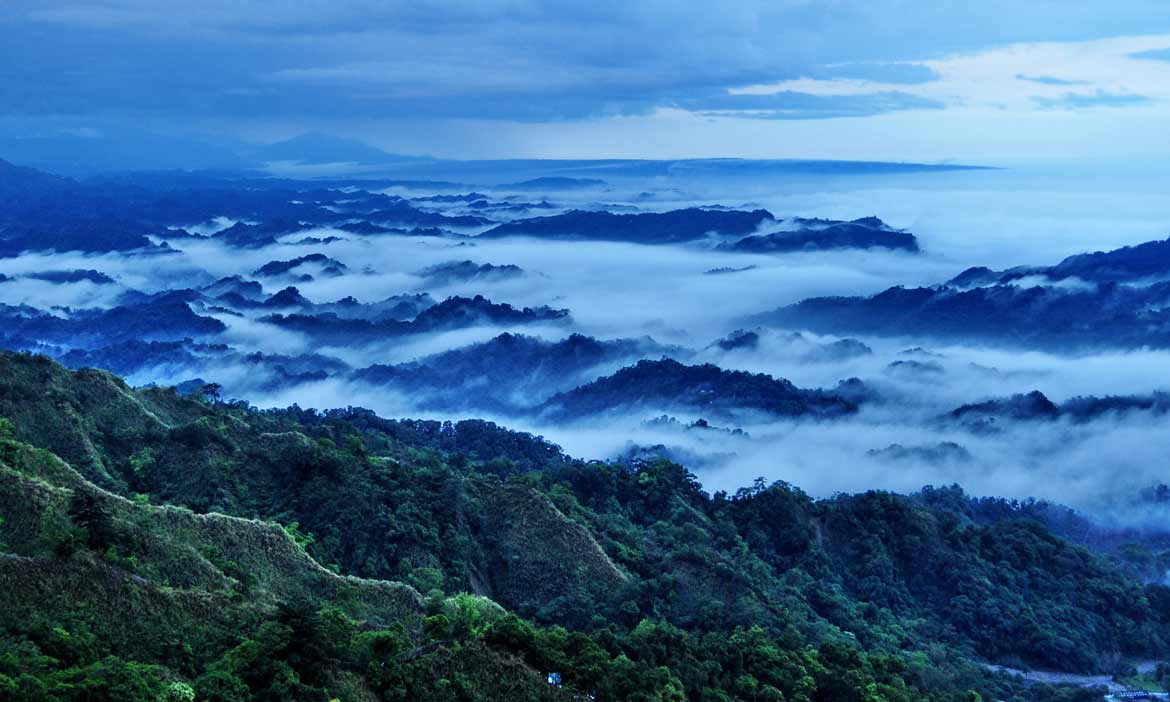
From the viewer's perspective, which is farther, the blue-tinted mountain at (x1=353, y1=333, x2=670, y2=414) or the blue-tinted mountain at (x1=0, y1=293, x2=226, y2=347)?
the blue-tinted mountain at (x1=0, y1=293, x2=226, y2=347)

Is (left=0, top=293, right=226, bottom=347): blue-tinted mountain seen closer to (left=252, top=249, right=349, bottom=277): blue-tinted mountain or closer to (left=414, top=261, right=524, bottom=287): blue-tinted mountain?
(left=252, top=249, right=349, bottom=277): blue-tinted mountain

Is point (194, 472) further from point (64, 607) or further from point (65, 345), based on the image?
point (65, 345)

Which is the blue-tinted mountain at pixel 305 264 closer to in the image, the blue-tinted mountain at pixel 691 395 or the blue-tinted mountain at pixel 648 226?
the blue-tinted mountain at pixel 648 226

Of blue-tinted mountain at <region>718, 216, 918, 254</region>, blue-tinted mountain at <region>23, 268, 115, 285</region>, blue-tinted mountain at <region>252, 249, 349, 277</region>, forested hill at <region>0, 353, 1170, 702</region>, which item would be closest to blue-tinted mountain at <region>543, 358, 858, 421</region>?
forested hill at <region>0, 353, 1170, 702</region>

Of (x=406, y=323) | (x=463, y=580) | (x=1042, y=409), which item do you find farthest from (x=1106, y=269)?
(x=463, y=580)

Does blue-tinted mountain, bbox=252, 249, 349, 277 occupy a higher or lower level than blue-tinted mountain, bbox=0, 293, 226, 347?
higher

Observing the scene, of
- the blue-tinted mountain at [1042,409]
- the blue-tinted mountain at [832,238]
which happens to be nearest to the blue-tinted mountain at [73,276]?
the blue-tinted mountain at [832,238]

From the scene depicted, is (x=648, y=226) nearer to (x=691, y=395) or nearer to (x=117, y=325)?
(x=117, y=325)

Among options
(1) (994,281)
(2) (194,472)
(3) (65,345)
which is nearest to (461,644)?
(2) (194,472)
